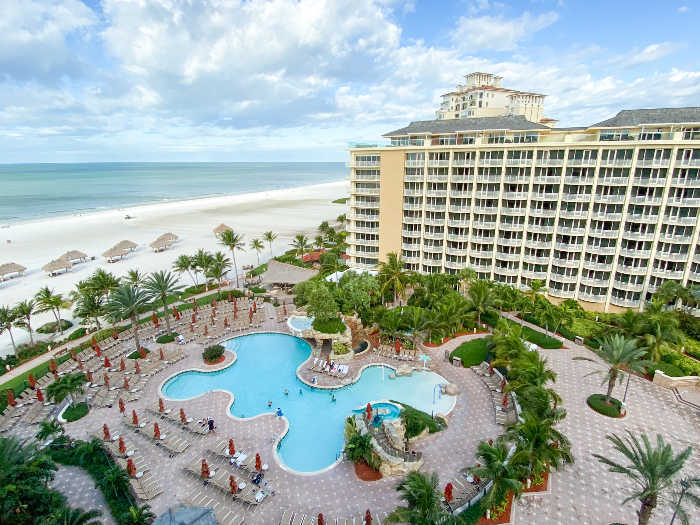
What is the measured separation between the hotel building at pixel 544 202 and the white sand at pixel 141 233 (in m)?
32.8

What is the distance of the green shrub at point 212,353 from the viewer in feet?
122

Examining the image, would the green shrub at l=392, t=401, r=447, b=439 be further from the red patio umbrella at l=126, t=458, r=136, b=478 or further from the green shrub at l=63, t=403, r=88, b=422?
the green shrub at l=63, t=403, r=88, b=422

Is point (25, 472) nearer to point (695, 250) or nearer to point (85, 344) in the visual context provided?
point (85, 344)

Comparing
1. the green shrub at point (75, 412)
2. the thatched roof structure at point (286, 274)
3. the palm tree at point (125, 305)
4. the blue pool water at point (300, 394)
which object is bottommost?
the blue pool water at point (300, 394)

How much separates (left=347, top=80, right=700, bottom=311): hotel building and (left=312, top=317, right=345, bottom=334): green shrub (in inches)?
797

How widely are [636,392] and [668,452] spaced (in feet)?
57.2

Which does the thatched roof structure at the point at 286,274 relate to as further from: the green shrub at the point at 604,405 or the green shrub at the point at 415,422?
the green shrub at the point at 604,405

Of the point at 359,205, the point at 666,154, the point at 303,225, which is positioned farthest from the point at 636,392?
the point at 303,225

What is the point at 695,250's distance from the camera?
141 feet

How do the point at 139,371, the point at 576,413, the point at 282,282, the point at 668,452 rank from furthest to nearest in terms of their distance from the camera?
the point at 282,282
the point at 139,371
the point at 576,413
the point at 668,452

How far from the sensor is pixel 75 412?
98.5ft

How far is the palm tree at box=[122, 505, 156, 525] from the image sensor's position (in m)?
19.5

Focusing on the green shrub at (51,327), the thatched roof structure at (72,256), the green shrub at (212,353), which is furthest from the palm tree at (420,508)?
the thatched roof structure at (72,256)

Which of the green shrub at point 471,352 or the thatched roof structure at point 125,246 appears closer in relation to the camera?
the green shrub at point 471,352
